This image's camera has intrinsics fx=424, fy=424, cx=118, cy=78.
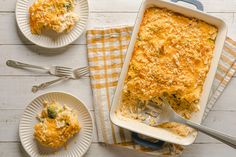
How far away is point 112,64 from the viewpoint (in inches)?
77.4

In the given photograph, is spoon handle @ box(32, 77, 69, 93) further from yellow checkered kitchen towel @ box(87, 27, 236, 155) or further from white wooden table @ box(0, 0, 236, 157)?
yellow checkered kitchen towel @ box(87, 27, 236, 155)

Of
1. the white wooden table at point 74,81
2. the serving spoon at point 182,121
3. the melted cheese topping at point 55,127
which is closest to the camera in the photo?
the serving spoon at point 182,121

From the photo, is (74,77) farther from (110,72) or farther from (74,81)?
(110,72)

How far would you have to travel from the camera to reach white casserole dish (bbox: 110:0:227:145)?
5.70 feet

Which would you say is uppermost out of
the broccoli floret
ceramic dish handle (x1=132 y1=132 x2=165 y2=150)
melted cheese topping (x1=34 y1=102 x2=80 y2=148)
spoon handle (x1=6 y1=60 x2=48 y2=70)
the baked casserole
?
the baked casserole

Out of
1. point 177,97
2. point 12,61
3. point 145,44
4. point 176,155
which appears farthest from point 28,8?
point 176,155

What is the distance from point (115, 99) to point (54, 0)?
54cm

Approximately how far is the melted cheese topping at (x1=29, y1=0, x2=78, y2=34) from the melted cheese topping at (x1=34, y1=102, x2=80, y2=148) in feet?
1.15

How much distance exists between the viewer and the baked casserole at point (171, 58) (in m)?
1.74

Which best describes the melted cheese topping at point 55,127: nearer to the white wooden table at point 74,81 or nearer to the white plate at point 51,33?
the white wooden table at point 74,81

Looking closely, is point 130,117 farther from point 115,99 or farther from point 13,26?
point 13,26

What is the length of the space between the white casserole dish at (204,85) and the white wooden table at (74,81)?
0.22 meters

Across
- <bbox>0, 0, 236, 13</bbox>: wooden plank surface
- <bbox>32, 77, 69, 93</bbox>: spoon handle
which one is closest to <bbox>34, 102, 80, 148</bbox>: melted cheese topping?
<bbox>32, 77, 69, 93</bbox>: spoon handle

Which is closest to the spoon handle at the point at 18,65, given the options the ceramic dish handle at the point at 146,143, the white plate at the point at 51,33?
the white plate at the point at 51,33
